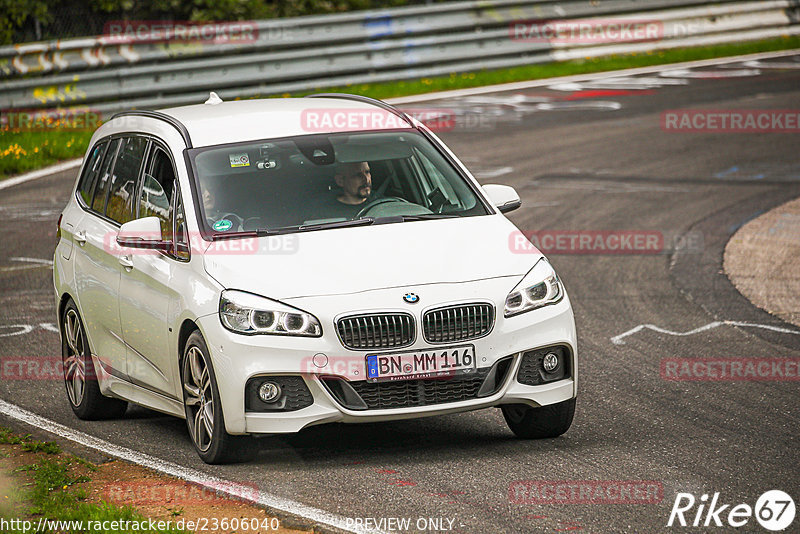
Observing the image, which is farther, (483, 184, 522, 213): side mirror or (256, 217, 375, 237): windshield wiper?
(483, 184, 522, 213): side mirror

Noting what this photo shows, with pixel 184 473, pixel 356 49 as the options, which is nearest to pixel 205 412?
pixel 184 473

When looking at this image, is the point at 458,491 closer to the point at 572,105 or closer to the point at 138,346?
the point at 138,346

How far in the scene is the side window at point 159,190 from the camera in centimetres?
775

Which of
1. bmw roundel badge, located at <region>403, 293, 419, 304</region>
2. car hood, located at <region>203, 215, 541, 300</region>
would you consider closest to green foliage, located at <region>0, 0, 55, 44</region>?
car hood, located at <region>203, 215, 541, 300</region>

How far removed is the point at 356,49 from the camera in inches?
915

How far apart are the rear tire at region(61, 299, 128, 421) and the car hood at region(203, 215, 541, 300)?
71.9 inches

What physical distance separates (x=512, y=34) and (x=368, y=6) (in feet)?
10.4

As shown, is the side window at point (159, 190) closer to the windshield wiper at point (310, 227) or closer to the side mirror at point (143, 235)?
the side mirror at point (143, 235)

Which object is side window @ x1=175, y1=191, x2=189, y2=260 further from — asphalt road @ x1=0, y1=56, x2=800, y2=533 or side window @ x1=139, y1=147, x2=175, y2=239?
asphalt road @ x1=0, y1=56, x2=800, y2=533

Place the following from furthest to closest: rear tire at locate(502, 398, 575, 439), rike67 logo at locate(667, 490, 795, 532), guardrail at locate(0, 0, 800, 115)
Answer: guardrail at locate(0, 0, 800, 115) < rear tire at locate(502, 398, 575, 439) < rike67 logo at locate(667, 490, 795, 532)

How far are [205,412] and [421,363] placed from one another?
48.9 inches

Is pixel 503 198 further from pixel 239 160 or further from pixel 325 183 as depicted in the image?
pixel 239 160

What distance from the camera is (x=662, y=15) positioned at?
89.8 feet

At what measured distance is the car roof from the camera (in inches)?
315
